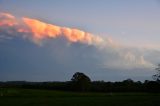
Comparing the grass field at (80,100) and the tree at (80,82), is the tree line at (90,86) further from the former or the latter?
the grass field at (80,100)

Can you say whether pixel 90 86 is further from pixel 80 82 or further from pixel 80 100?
pixel 80 100

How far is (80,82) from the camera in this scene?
14375 centimetres

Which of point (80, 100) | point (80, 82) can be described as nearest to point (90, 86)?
point (80, 82)

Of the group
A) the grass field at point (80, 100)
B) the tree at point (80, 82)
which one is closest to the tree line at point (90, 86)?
the tree at point (80, 82)

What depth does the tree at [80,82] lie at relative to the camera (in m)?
141

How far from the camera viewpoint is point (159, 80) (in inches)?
5157

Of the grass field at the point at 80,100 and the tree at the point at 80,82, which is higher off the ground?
the tree at the point at 80,82

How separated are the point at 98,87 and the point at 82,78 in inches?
453

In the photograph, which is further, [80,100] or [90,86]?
[90,86]

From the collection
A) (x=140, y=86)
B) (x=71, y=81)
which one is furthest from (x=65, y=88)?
(x=140, y=86)

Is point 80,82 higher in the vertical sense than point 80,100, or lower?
higher

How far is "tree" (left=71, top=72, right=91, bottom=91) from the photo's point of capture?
141 m

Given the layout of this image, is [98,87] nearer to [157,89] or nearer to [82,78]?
[82,78]

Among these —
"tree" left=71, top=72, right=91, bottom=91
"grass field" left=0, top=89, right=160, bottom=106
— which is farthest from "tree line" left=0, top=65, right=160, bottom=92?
"grass field" left=0, top=89, right=160, bottom=106
